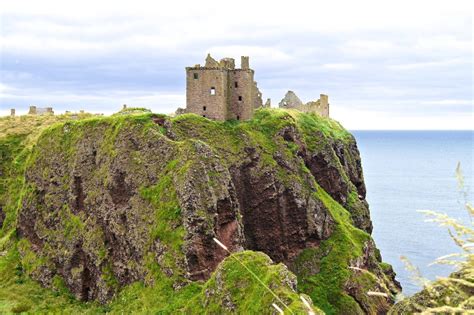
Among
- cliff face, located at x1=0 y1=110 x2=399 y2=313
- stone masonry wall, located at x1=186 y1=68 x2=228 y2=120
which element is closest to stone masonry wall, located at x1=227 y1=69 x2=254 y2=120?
cliff face, located at x1=0 y1=110 x2=399 y2=313

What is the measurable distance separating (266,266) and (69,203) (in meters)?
31.7

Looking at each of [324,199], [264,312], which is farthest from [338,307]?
[264,312]

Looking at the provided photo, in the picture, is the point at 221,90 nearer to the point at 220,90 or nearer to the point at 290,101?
the point at 220,90

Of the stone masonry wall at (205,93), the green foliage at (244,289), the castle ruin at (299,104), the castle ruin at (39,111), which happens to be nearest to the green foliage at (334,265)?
the stone masonry wall at (205,93)

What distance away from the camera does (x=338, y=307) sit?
66.5 metres

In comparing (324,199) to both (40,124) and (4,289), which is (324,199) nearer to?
(4,289)

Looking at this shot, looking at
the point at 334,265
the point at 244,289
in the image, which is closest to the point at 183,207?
the point at 244,289

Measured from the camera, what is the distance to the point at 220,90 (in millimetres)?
73875

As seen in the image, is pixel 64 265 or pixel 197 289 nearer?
pixel 197 289

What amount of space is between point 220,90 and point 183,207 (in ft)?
85.4

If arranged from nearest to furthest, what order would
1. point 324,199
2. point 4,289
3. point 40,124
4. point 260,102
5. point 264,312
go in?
1. point 264,312
2. point 4,289
3. point 324,199
4. point 260,102
5. point 40,124

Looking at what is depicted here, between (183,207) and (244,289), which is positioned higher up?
(183,207)

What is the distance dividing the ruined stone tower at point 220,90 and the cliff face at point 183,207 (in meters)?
2.43

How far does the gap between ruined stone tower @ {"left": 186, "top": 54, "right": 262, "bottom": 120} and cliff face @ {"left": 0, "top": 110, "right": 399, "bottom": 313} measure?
243 centimetres
